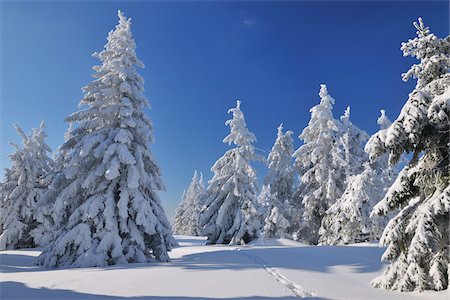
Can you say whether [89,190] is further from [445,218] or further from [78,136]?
[445,218]

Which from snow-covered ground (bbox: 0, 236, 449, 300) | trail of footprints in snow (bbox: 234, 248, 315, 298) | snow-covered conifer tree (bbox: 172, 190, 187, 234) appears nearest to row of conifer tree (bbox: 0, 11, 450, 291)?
snow-covered ground (bbox: 0, 236, 449, 300)

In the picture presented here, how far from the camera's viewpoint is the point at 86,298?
705 cm

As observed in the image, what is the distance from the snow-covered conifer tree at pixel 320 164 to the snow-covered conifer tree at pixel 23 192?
2399 centimetres

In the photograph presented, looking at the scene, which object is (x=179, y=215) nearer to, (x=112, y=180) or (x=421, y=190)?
(x=112, y=180)

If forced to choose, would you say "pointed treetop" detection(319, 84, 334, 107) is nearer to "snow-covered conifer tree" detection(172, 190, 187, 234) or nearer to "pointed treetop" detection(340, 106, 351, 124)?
"pointed treetop" detection(340, 106, 351, 124)

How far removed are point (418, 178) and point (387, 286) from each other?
2.72 m

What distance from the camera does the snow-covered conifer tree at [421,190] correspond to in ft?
22.1

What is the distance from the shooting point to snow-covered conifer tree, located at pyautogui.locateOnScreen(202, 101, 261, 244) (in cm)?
2811

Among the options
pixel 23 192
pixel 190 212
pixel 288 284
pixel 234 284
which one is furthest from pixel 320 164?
pixel 190 212

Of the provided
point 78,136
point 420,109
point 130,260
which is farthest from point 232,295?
point 78,136

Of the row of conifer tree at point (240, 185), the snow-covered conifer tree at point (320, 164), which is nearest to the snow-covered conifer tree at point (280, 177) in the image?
the row of conifer tree at point (240, 185)

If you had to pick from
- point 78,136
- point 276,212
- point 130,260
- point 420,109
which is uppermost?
point 78,136

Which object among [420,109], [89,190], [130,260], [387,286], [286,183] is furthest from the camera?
[286,183]

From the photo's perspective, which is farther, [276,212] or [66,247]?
[276,212]
